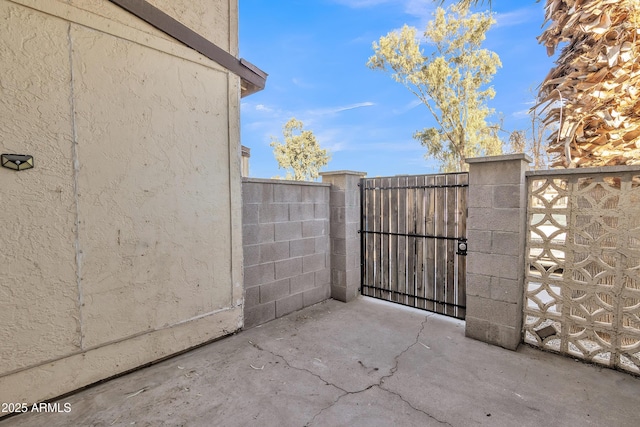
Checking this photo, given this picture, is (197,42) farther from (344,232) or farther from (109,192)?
(344,232)

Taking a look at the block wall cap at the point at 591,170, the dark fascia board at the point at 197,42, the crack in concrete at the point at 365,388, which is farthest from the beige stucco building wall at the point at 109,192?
the block wall cap at the point at 591,170

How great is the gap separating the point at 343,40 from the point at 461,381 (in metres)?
29.9

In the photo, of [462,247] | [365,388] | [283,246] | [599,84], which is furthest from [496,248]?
[283,246]

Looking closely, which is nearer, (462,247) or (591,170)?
(591,170)

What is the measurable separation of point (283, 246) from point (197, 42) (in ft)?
8.08

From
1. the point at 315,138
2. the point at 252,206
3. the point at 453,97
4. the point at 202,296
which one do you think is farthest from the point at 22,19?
the point at 315,138

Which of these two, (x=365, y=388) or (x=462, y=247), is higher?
(x=462, y=247)

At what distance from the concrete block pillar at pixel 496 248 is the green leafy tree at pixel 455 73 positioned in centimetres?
984

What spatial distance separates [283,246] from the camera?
3.72 meters

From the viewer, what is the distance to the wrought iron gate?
3.48m

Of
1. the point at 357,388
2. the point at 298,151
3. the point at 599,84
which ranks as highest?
the point at 298,151

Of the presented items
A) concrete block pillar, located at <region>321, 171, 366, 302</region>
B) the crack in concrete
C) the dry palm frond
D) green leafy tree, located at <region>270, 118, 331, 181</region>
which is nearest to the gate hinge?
the crack in concrete

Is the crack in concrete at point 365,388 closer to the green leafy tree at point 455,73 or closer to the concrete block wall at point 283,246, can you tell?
the concrete block wall at point 283,246

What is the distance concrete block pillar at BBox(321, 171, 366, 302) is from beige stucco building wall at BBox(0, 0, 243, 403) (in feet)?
5.32
